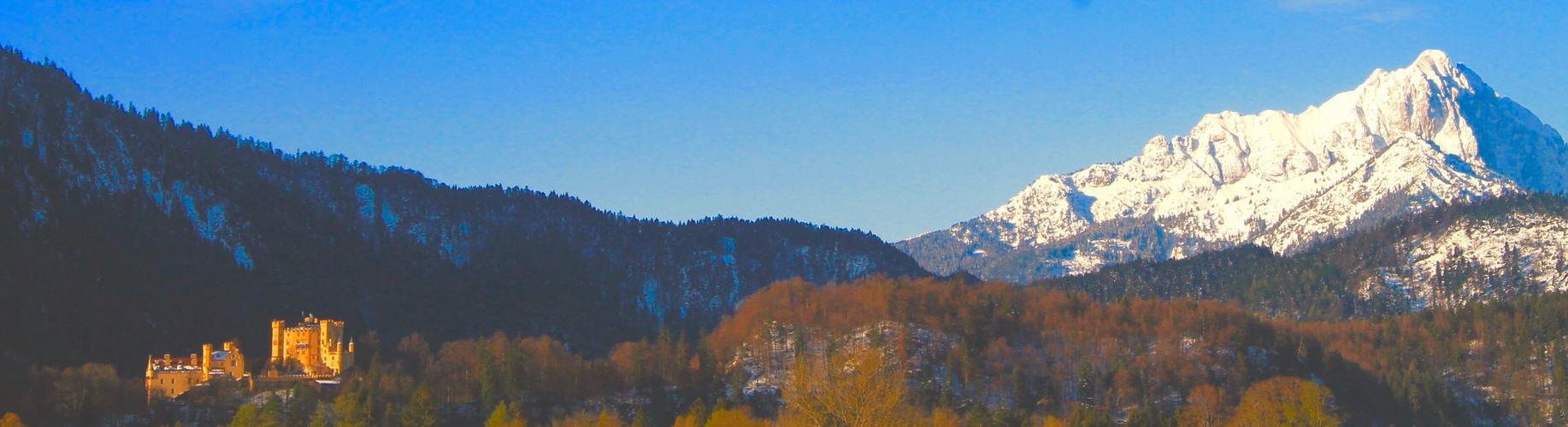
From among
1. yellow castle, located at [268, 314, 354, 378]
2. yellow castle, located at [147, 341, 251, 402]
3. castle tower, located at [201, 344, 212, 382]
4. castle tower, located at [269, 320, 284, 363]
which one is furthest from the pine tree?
castle tower, located at [269, 320, 284, 363]

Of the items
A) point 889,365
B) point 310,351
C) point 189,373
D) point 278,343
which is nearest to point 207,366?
point 189,373

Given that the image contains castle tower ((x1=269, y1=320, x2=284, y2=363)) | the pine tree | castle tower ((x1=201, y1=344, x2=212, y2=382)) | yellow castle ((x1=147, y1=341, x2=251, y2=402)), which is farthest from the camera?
castle tower ((x1=269, y1=320, x2=284, y2=363))

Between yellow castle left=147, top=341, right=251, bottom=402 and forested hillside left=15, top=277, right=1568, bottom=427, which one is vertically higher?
yellow castle left=147, top=341, right=251, bottom=402

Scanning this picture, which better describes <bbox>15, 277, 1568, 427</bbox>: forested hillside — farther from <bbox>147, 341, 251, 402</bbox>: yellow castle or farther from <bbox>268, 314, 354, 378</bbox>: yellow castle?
<bbox>268, 314, 354, 378</bbox>: yellow castle

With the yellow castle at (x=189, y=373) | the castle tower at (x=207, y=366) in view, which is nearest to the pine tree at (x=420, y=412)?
the yellow castle at (x=189, y=373)

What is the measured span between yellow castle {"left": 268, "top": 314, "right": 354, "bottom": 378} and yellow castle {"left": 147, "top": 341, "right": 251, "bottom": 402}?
4.27m

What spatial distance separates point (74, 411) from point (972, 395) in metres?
85.7

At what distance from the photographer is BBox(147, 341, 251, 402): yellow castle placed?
166m

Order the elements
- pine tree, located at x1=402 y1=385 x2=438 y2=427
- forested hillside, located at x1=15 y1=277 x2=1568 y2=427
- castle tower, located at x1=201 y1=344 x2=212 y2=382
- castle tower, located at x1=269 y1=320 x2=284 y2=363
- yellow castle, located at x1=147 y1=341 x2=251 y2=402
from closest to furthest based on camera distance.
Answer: pine tree, located at x1=402 y1=385 x2=438 y2=427 → forested hillside, located at x1=15 y1=277 x2=1568 y2=427 → yellow castle, located at x1=147 y1=341 x2=251 y2=402 → castle tower, located at x1=201 y1=344 x2=212 y2=382 → castle tower, located at x1=269 y1=320 x2=284 y2=363

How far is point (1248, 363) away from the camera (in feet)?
625

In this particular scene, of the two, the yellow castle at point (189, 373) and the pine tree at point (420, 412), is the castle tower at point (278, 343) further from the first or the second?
the pine tree at point (420, 412)

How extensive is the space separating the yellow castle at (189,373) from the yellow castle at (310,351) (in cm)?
427

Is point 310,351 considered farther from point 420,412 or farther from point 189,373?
point 420,412

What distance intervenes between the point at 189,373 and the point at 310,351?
45.0 ft
